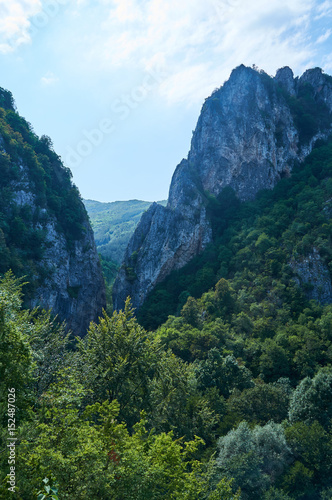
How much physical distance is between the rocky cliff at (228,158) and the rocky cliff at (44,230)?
12435mm

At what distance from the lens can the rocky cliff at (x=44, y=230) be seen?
43281mm

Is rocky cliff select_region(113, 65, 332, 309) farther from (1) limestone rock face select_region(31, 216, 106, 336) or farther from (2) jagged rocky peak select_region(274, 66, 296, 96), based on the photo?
(1) limestone rock face select_region(31, 216, 106, 336)

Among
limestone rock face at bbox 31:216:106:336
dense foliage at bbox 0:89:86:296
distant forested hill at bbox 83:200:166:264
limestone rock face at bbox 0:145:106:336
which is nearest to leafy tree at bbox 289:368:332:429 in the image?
limestone rock face at bbox 0:145:106:336

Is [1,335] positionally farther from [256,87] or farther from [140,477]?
[256,87]

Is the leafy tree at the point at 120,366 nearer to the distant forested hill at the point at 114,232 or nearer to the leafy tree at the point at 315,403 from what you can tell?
the leafy tree at the point at 315,403

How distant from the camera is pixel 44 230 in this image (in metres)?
49.1

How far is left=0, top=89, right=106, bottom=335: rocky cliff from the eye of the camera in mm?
43281

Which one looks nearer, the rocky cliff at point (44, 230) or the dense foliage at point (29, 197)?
the dense foliage at point (29, 197)

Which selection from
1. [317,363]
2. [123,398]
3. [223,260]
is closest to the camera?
[123,398]

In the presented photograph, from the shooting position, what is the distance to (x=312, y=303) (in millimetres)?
39406

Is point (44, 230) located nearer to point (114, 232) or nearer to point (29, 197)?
point (29, 197)

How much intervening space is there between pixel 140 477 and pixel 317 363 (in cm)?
2686

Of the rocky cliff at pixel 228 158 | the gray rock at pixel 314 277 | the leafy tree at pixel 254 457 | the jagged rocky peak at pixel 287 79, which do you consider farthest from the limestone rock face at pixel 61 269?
the jagged rocky peak at pixel 287 79

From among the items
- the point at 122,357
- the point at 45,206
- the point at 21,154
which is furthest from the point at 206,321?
the point at 21,154
